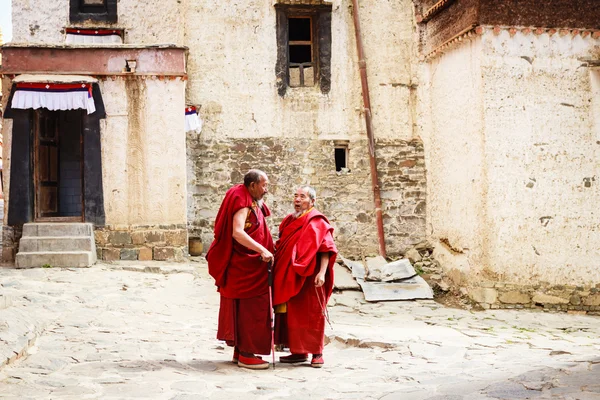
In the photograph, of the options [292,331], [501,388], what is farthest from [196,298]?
[501,388]

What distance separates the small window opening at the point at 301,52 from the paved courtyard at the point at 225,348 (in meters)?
4.13

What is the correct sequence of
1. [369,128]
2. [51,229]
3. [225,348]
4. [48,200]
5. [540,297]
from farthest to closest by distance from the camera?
[369,128]
[48,200]
[51,229]
[540,297]
[225,348]

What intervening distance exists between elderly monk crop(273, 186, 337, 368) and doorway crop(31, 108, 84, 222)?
571cm

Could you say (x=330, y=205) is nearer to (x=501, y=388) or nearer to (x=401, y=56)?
(x=401, y=56)

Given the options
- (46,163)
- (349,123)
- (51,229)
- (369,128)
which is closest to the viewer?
(51,229)

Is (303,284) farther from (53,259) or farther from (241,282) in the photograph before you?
(53,259)

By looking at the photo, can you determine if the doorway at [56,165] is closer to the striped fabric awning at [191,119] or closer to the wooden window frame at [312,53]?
the striped fabric awning at [191,119]

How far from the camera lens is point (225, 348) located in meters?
6.31

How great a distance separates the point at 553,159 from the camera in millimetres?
9703

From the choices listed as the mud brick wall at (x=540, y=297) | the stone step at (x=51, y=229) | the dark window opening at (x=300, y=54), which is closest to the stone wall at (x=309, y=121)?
the dark window opening at (x=300, y=54)

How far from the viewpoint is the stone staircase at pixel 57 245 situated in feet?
31.9

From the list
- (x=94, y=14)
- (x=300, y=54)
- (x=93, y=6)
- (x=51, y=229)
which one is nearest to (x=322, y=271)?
(x=51, y=229)

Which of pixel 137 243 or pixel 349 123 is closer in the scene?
pixel 137 243

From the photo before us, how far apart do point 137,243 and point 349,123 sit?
4.28m
